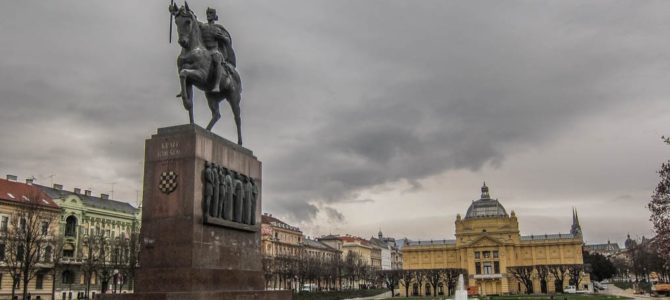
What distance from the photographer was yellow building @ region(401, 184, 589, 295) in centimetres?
12975

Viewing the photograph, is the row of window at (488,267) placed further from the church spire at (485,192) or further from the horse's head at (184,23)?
the horse's head at (184,23)

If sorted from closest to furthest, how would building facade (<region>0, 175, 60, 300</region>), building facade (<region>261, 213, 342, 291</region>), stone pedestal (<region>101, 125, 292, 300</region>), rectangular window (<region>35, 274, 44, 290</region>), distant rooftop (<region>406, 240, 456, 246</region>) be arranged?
stone pedestal (<region>101, 125, 292, 300</region>)
building facade (<region>0, 175, 60, 300</region>)
rectangular window (<region>35, 274, 44, 290</region>)
building facade (<region>261, 213, 342, 291</region>)
distant rooftop (<region>406, 240, 456, 246</region>)

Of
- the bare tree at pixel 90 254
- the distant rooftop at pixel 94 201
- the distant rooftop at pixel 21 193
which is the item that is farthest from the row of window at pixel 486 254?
the distant rooftop at pixel 21 193

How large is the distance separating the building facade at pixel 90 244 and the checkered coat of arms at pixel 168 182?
4772cm

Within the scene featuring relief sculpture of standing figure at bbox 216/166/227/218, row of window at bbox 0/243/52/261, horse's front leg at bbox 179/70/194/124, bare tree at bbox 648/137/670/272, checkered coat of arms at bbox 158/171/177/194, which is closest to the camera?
checkered coat of arms at bbox 158/171/177/194

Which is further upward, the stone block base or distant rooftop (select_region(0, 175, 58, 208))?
distant rooftop (select_region(0, 175, 58, 208))

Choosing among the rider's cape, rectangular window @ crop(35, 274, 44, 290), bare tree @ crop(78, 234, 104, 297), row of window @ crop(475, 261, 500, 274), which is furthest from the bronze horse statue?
row of window @ crop(475, 261, 500, 274)

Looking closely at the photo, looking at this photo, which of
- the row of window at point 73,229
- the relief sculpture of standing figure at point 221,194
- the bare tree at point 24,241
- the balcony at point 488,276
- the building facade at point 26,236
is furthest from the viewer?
the balcony at point 488,276

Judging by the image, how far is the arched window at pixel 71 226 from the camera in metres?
73.6

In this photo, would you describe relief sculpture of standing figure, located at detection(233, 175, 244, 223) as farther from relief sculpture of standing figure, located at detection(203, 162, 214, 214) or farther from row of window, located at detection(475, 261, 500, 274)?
row of window, located at detection(475, 261, 500, 274)

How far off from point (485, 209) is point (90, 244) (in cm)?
9833

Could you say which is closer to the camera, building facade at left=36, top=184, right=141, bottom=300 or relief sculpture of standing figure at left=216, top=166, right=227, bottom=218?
relief sculpture of standing figure at left=216, top=166, right=227, bottom=218

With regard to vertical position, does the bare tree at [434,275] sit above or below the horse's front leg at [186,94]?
below

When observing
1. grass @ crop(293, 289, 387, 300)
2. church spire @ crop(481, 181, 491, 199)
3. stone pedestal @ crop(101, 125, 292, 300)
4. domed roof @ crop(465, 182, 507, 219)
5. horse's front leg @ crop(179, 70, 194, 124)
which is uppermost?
church spire @ crop(481, 181, 491, 199)
